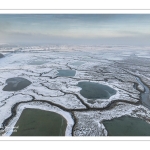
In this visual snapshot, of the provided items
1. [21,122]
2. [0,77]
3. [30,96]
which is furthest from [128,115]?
[0,77]

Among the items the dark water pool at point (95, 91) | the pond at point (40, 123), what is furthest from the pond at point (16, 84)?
the dark water pool at point (95, 91)

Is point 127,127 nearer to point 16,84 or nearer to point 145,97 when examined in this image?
point 145,97

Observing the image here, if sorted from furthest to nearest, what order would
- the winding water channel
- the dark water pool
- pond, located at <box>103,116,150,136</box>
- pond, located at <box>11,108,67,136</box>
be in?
the dark water pool < the winding water channel < pond, located at <box>103,116,150,136</box> < pond, located at <box>11,108,67,136</box>

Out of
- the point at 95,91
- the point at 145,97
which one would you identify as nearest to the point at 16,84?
the point at 95,91

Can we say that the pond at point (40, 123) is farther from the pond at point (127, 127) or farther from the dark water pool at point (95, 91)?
the dark water pool at point (95, 91)

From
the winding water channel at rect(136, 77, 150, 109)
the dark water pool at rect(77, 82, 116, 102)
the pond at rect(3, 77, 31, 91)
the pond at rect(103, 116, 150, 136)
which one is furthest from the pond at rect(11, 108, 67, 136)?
A: the winding water channel at rect(136, 77, 150, 109)

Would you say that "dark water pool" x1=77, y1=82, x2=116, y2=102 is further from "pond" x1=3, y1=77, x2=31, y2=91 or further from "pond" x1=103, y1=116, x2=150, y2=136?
"pond" x1=3, y1=77, x2=31, y2=91
